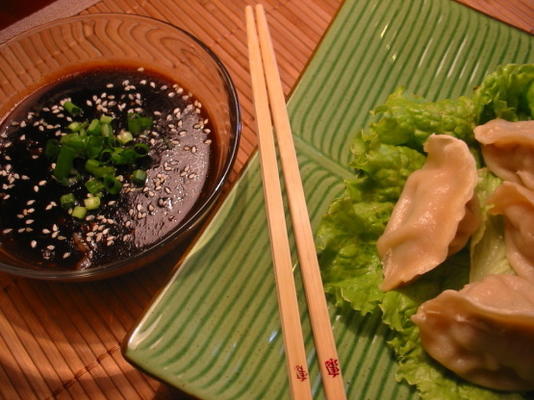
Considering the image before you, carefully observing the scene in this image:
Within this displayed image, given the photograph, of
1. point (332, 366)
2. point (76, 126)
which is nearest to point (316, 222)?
point (332, 366)

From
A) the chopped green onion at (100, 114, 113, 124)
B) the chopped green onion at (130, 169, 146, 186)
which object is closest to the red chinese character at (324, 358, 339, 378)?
the chopped green onion at (130, 169, 146, 186)

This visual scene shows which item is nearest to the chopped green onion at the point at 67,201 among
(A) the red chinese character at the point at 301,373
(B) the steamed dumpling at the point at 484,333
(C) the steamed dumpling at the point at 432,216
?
(A) the red chinese character at the point at 301,373

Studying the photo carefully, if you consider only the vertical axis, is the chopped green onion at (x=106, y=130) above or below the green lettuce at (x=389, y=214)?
below

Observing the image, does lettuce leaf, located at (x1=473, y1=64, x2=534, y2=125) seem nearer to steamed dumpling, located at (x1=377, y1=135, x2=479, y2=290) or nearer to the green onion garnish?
steamed dumpling, located at (x1=377, y1=135, x2=479, y2=290)

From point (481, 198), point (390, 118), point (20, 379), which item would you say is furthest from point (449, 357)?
point (20, 379)

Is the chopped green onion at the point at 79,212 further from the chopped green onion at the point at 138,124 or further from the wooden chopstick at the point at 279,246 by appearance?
the wooden chopstick at the point at 279,246

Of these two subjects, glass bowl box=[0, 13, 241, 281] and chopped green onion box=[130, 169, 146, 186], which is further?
glass bowl box=[0, 13, 241, 281]

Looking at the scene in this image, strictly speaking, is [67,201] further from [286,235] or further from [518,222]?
[518,222]
